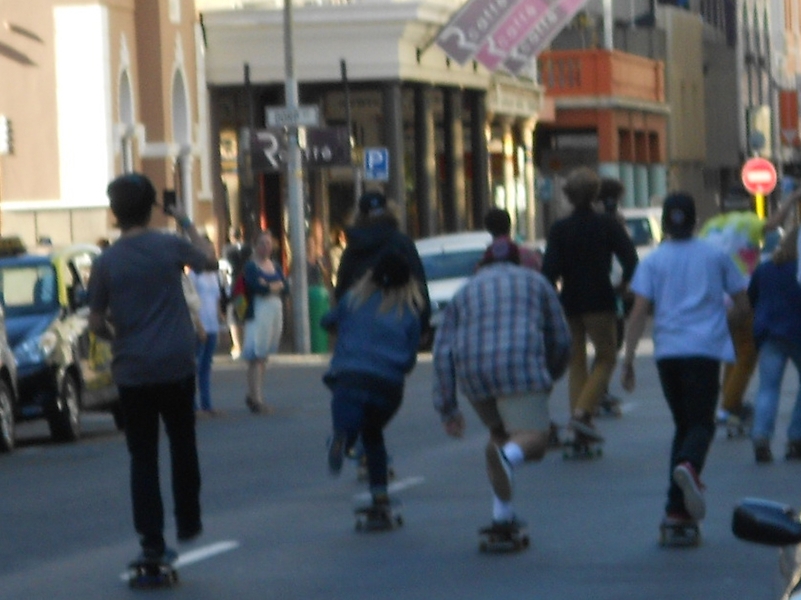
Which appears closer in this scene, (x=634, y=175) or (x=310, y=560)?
(x=310, y=560)

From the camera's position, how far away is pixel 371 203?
14883 millimetres

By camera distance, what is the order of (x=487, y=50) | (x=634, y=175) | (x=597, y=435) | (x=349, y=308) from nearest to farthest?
1. (x=349, y=308)
2. (x=597, y=435)
3. (x=487, y=50)
4. (x=634, y=175)

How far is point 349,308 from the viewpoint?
42.5 ft

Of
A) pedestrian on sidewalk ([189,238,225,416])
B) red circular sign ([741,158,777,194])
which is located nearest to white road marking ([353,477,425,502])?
pedestrian on sidewalk ([189,238,225,416])

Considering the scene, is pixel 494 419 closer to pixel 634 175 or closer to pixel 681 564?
pixel 681 564

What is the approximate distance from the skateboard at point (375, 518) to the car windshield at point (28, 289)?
8.63 metres

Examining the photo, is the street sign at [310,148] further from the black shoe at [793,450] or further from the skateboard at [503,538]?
the skateboard at [503,538]

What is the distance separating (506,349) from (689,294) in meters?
1.02

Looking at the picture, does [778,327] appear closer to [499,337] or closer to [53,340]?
[499,337]

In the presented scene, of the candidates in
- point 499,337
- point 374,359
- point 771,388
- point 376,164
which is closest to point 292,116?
point 376,164

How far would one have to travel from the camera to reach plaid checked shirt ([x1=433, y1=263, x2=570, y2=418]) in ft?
39.0

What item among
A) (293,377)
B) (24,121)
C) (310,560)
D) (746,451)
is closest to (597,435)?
(746,451)

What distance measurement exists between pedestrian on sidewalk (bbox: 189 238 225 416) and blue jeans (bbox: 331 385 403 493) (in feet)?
33.3

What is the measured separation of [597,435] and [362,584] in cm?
575
